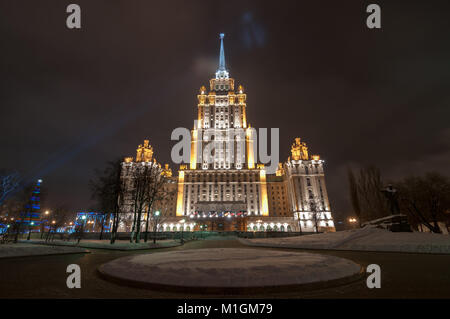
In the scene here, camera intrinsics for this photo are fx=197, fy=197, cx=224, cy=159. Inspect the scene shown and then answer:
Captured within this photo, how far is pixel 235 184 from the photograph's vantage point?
90062 millimetres

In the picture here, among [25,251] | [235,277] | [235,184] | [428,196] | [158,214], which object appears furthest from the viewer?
[235,184]

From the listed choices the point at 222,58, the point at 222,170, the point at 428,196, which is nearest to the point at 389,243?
the point at 428,196

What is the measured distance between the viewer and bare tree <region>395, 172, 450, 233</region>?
95.3 ft

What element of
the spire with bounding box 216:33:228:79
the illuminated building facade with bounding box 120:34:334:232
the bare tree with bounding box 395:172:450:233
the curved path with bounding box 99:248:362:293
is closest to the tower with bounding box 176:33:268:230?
the illuminated building facade with bounding box 120:34:334:232

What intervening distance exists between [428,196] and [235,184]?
217 feet

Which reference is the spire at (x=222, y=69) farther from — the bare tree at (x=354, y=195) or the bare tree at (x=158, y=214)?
the bare tree at (x=354, y=195)

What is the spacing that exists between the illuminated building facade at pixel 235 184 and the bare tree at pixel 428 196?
42.8m

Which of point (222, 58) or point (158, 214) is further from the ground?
point (222, 58)

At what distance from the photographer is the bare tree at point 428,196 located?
29.0 meters

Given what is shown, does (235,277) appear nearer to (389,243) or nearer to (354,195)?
(389,243)

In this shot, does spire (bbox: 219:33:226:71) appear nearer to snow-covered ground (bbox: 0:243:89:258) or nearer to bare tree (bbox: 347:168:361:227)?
bare tree (bbox: 347:168:361:227)

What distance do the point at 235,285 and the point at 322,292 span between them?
2.02 m

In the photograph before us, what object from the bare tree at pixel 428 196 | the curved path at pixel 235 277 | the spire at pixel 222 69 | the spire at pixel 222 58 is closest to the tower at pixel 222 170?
the spire at pixel 222 69

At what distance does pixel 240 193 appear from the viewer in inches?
3499
